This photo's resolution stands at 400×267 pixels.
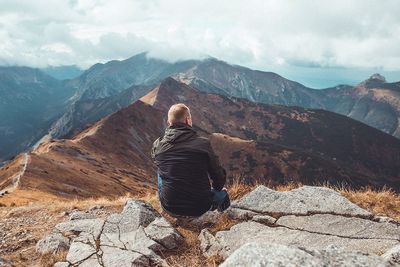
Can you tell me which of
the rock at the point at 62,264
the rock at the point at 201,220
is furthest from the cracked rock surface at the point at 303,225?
the rock at the point at 62,264

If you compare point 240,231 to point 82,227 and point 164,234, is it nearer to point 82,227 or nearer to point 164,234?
point 164,234

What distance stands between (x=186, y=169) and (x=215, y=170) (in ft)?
2.32

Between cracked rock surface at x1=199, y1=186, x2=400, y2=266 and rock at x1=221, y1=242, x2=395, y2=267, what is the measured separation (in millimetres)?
2630

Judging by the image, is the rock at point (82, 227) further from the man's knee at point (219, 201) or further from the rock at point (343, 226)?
the rock at point (343, 226)

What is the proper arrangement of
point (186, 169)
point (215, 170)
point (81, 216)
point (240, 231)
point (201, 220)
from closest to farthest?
point (240, 231), point (186, 169), point (215, 170), point (201, 220), point (81, 216)

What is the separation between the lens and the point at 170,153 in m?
10.5

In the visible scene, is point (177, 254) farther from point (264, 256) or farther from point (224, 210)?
point (264, 256)

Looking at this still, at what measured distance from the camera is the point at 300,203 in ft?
36.7

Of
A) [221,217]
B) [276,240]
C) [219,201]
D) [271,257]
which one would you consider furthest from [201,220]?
[271,257]

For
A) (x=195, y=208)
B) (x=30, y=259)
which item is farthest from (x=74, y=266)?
(x=195, y=208)

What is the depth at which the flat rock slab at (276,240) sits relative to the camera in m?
8.57

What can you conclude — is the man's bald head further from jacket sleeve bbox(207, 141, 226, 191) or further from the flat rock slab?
the flat rock slab

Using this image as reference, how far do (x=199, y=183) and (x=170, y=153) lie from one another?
101cm

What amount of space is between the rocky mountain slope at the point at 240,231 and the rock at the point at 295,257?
5.17 ft
